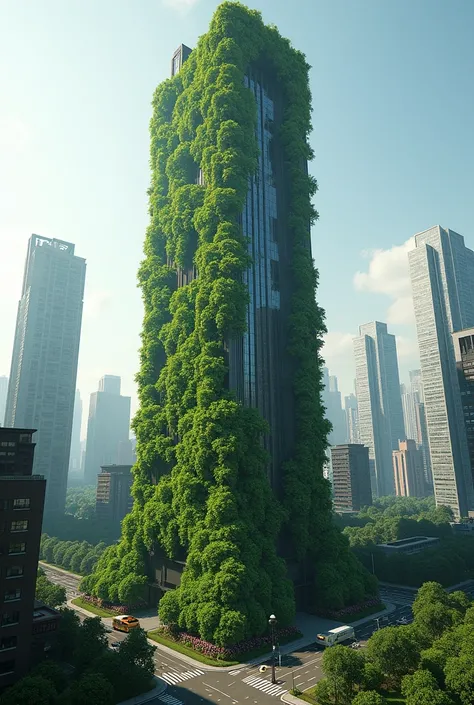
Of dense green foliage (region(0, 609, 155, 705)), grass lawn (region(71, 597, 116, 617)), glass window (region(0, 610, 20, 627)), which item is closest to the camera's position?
dense green foliage (region(0, 609, 155, 705))

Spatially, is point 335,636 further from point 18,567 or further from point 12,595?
point 18,567

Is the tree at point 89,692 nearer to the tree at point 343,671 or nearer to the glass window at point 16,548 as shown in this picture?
the glass window at point 16,548

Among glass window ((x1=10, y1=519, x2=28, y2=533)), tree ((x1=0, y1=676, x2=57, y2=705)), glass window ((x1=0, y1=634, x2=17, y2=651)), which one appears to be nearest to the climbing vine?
glass window ((x1=0, y1=634, x2=17, y2=651))

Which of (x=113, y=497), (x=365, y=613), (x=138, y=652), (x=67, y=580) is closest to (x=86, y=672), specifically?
(x=138, y=652)

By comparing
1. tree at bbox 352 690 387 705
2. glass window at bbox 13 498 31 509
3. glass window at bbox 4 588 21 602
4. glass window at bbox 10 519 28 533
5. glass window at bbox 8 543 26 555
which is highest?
glass window at bbox 13 498 31 509

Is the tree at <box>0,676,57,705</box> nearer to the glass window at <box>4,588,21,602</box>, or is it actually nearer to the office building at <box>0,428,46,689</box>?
the office building at <box>0,428,46,689</box>

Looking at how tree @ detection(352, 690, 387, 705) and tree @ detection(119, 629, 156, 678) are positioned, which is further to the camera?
tree @ detection(119, 629, 156, 678)

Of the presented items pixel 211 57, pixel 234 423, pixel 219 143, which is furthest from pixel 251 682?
pixel 211 57
